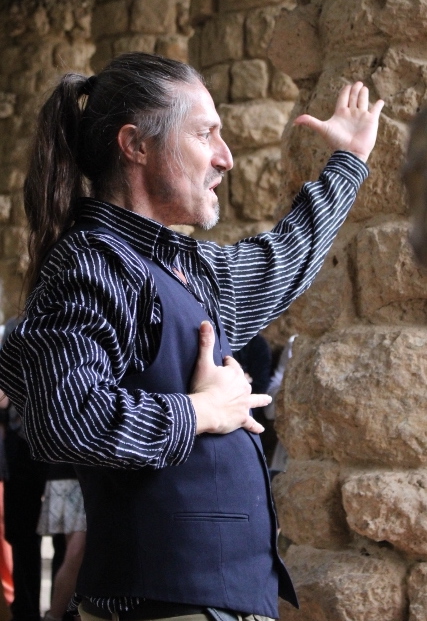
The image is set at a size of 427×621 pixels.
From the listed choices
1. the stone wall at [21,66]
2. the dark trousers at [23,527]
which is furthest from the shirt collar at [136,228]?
the stone wall at [21,66]

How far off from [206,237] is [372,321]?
3.65 metres

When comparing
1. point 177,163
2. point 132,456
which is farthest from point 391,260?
point 132,456

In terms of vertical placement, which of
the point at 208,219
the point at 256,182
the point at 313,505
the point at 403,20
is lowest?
the point at 313,505

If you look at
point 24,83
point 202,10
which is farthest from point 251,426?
point 24,83

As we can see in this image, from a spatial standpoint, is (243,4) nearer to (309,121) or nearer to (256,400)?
(309,121)

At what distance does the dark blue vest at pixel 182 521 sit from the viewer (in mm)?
1818

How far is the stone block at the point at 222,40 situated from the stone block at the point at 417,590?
4360 millimetres

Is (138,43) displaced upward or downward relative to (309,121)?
upward

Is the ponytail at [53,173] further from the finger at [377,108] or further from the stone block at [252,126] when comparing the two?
the stone block at [252,126]

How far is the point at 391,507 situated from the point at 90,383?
3.17ft

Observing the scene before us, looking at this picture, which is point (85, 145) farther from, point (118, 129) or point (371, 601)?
point (371, 601)

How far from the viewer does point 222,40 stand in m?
6.24

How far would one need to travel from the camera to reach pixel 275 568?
197 centimetres

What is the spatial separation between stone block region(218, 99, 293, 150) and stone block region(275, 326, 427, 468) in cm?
347
